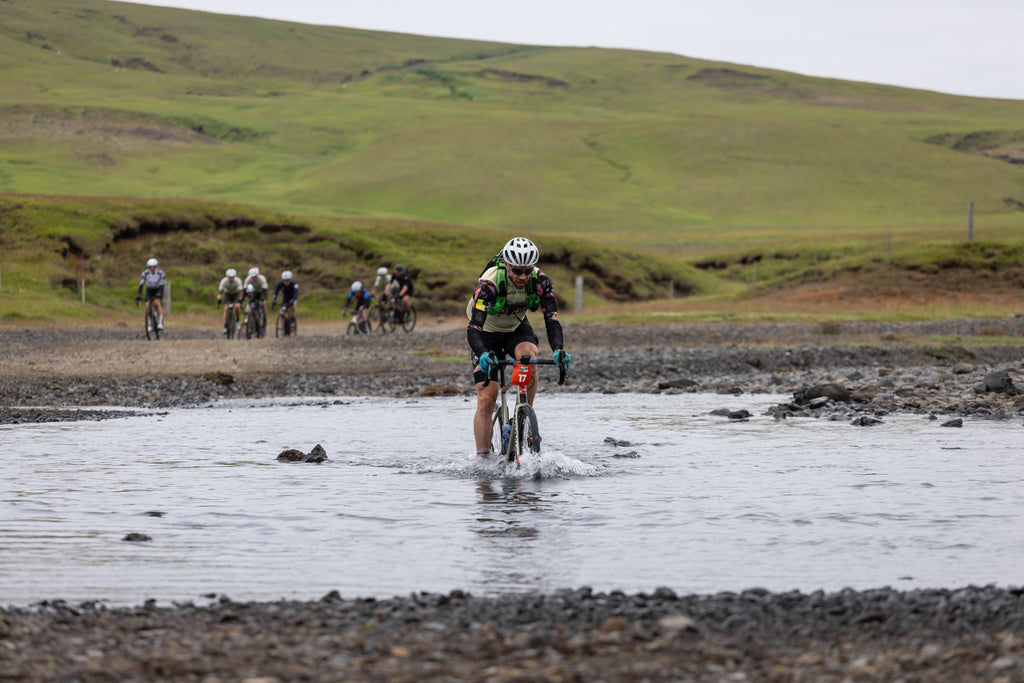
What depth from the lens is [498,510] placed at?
33.9 ft

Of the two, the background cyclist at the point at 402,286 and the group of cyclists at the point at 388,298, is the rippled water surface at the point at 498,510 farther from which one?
the background cyclist at the point at 402,286

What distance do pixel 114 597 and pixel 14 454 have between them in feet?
23.5

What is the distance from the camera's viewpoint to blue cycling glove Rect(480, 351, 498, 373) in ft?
37.5

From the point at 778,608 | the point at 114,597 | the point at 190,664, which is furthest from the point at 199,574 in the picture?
the point at 778,608

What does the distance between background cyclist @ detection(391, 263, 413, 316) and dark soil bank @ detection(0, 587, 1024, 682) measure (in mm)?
31361

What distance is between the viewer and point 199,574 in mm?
Answer: 7812

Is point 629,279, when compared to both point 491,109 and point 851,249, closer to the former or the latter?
point 851,249

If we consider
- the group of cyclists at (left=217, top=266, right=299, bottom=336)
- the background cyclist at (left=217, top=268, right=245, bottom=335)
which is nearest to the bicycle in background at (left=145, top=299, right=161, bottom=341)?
the group of cyclists at (left=217, top=266, right=299, bottom=336)

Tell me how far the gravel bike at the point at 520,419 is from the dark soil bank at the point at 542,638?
4604 mm

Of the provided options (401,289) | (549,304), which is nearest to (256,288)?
(401,289)

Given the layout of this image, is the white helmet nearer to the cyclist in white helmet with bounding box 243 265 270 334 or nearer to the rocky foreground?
the rocky foreground

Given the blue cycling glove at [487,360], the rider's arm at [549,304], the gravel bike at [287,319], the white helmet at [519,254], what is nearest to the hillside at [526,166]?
the gravel bike at [287,319]

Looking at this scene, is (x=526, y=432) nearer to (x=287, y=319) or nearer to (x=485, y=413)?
(x=485, y=413)

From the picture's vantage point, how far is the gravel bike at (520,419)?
11594mm
